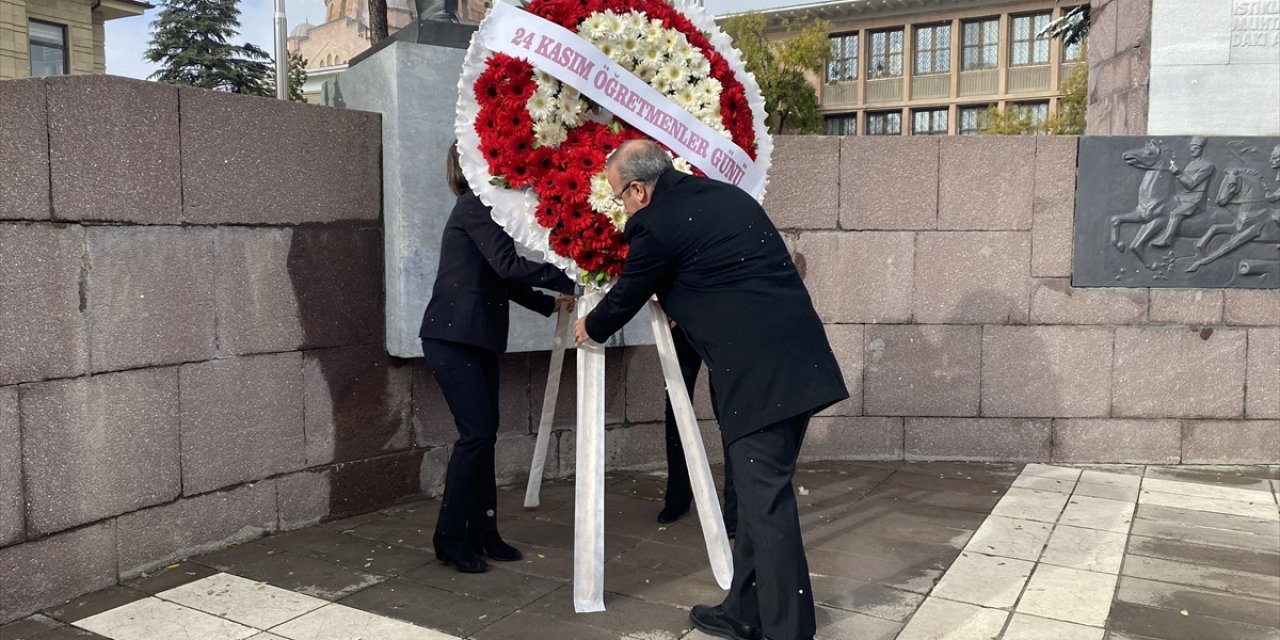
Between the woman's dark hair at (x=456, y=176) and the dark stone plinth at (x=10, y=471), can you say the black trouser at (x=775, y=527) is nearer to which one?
the woman's dark hair at (x=456, y=176)

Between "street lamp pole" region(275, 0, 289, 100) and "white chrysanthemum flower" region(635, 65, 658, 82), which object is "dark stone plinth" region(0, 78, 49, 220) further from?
"street lamp pole" region(275, 0, 289, 100)

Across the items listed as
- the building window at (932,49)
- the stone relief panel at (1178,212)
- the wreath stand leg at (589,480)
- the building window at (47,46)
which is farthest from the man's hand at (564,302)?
the building window at (932,49)

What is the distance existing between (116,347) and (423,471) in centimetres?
186

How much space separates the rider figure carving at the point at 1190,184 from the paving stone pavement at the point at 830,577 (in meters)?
1.78

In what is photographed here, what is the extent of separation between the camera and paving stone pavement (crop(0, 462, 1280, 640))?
366 cm

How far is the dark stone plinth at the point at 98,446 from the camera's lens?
12.4ft

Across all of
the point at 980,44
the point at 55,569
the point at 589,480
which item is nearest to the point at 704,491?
the point at 589,480

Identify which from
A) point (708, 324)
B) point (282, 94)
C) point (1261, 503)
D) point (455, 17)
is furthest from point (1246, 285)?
point (282, 94)

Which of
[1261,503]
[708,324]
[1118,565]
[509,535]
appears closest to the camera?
[708,324]

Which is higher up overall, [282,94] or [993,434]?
[282,94]

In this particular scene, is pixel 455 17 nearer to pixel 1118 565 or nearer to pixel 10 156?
pixel 10 156

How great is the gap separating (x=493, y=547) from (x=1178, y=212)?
4948 millimetres

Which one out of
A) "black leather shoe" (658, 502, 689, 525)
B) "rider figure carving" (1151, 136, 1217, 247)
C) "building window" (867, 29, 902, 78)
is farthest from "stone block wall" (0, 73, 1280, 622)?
"building window" (867, 29, 902, 78)

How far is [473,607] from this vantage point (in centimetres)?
382
